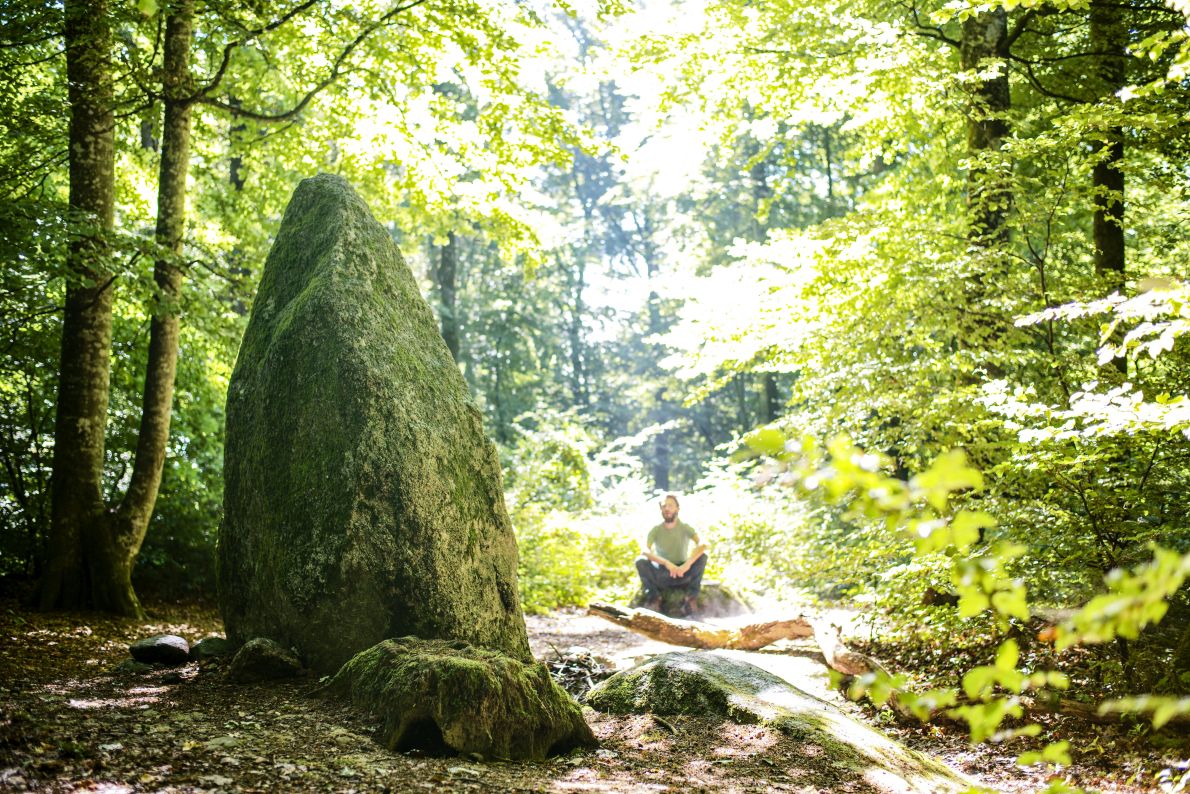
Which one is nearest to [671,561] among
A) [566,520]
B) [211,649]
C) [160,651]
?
[566,520]

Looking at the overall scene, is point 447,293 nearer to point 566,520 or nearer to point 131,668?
point 566,520

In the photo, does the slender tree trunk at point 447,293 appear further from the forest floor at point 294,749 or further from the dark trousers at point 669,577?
the forest floor at point 294,749

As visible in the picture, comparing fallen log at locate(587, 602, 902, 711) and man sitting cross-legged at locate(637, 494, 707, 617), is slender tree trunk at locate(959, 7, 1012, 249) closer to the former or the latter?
fallen log at locate(587, 602, 902, 711)

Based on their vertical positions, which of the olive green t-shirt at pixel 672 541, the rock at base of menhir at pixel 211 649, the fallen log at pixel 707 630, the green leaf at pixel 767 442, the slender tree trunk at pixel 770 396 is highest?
the slender tree trunk at pixel 770 396

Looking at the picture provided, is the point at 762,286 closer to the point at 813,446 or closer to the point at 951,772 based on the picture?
the point at 951,772

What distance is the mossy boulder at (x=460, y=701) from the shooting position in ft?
12.1

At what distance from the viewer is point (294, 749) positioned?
11.3 ft

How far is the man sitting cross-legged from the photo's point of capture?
31.6 feet

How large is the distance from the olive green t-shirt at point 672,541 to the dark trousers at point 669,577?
195 millimetres

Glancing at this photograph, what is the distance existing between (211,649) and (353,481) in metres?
1.66

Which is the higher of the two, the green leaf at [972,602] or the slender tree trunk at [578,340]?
the slender tree trunk at [578,340]

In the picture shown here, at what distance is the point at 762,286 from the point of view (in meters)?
8.86

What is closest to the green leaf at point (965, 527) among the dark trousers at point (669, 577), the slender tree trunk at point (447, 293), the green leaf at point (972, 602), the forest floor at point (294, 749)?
the green leaf at point (972, 602)

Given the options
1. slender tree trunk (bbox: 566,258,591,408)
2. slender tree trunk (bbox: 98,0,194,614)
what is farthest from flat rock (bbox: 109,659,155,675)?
slender tree trunk (bbox: 566,258,591,408)
